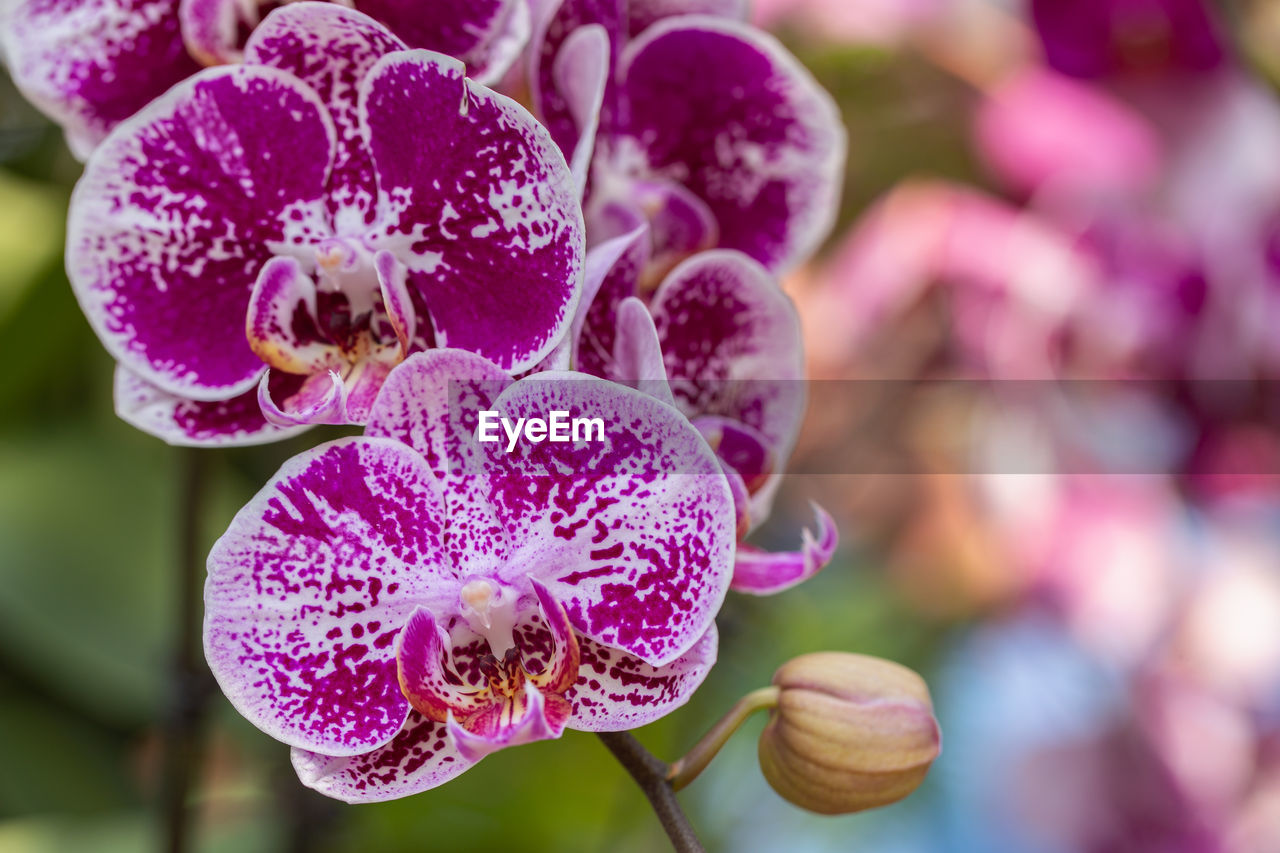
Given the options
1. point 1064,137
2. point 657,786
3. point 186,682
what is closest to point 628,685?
point 657,786

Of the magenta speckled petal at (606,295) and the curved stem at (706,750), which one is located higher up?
the magenta speckled petal at (606,295)

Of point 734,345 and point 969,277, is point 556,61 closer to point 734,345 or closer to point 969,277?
point 734,345

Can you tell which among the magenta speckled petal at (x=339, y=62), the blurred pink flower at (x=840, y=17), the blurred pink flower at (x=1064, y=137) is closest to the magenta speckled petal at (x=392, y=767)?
the magenta speckled petal at (x=339, y=62)

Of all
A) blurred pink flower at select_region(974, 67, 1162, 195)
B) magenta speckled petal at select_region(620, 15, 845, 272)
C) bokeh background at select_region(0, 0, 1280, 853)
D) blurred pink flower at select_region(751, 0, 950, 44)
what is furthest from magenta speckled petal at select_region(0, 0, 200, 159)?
blurred pink flower at select_region(974, 67, 1162, 195)

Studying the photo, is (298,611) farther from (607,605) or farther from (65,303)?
(65,303)

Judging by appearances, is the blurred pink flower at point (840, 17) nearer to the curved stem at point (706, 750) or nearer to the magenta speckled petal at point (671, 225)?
the magenta speckled petal at point (671, 225)

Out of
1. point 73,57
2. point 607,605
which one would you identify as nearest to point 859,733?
point 607,605
